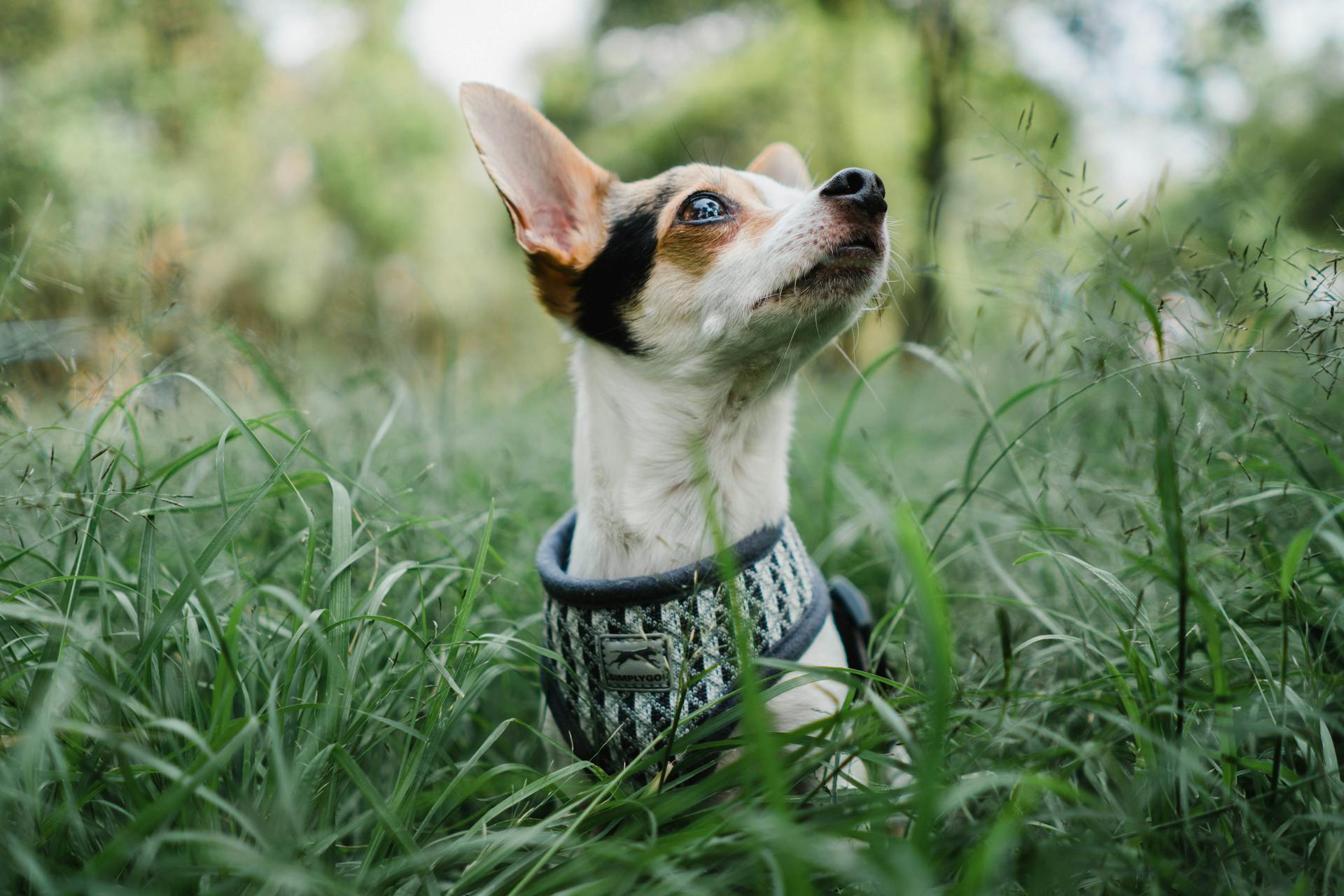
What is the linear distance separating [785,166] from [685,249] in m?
0.84

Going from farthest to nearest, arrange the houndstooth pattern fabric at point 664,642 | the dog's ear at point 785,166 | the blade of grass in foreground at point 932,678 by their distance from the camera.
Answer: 1. the dog's ear at point 785,166
2. the houndstooth pattern fabric at point 664,642
3. the blade of grass in foreground at point 932,678

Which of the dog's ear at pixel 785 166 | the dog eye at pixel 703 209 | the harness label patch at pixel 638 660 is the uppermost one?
the dog's ear at pixel 785 166

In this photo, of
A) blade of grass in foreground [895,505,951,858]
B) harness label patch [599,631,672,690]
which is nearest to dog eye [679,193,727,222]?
harness label patch [599,631,672,690]

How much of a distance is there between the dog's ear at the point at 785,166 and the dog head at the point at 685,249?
0.38 meters

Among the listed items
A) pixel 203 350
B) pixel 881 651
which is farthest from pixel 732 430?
pixel 203 350

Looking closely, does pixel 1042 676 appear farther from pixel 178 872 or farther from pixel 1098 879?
pixel 178 872

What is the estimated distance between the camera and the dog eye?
1.89 meters

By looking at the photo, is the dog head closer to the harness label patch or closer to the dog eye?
the dog eye

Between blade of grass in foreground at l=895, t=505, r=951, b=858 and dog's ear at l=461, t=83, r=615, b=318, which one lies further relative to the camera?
dog's ear at l=461, t=83, r=615, b=318

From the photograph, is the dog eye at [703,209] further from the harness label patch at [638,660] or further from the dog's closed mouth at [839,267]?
the harness label patch at [638,660]

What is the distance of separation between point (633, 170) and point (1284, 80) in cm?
1346

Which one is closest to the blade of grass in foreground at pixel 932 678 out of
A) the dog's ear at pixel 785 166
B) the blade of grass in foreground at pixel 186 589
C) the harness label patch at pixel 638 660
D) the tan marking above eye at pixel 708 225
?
the harness label patch at pixel 638 660

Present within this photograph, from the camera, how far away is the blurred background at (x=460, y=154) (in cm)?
203

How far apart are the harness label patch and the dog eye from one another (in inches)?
42.6
